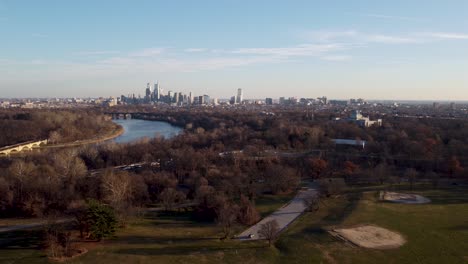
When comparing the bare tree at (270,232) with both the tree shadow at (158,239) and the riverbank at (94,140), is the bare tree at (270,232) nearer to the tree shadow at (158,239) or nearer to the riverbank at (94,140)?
the tree shadow at (158,239)

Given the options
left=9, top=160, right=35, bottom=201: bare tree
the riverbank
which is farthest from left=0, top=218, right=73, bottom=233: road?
the riverbank

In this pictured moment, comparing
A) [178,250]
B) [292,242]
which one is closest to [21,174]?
[178,250]

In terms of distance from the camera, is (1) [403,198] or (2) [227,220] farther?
(1) [403,198]

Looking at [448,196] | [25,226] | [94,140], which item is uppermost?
[448,196]

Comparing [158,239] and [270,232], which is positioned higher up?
[270,232]

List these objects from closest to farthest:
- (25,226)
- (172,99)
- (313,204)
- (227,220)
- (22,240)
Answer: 1. (22,240)
2. (227,220)
3. (25,226)
4. (313,204)
5. (172,99)

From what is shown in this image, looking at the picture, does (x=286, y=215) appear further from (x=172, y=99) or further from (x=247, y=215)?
(x=172, y=99)

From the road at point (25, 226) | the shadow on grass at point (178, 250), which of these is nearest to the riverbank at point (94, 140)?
the road at point (25, 226)

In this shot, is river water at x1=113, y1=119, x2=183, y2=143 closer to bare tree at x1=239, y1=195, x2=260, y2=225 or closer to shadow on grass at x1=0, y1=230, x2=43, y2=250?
bare tree at x1=239, y1=195, x2=260, y2=225
